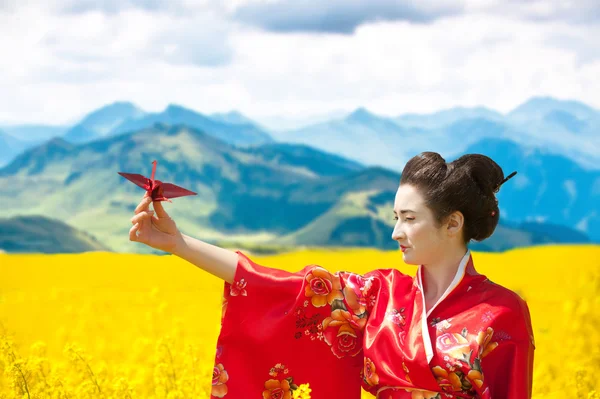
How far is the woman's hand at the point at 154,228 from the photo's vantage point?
3467mm

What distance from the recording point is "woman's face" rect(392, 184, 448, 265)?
3506 mm

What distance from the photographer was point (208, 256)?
370cm

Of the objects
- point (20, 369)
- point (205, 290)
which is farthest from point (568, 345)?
point (205, 290)

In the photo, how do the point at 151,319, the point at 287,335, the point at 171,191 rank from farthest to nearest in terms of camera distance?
1. the point at 151,319
2. the point at 287,335
3. the point at 171,191

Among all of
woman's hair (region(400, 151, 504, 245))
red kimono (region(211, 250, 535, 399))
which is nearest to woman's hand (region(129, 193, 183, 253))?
red kimono (region(211, 250, 535, 399))

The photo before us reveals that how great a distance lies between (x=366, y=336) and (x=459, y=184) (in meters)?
0.93

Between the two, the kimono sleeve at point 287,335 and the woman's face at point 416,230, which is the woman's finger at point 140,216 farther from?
the woman's face at point 416,230

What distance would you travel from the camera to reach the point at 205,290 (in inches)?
483

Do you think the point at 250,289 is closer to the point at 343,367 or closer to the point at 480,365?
the point at 343,367

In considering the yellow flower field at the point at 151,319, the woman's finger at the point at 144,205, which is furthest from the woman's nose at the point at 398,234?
the yellow flower field at the point at 151,319

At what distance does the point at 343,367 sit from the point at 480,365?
0.86 metres

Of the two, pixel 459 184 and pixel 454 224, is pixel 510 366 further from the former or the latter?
pixel 459 184

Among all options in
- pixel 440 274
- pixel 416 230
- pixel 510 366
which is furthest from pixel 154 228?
pixel 510 366

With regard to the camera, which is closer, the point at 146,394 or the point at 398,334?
the point at 398,334
